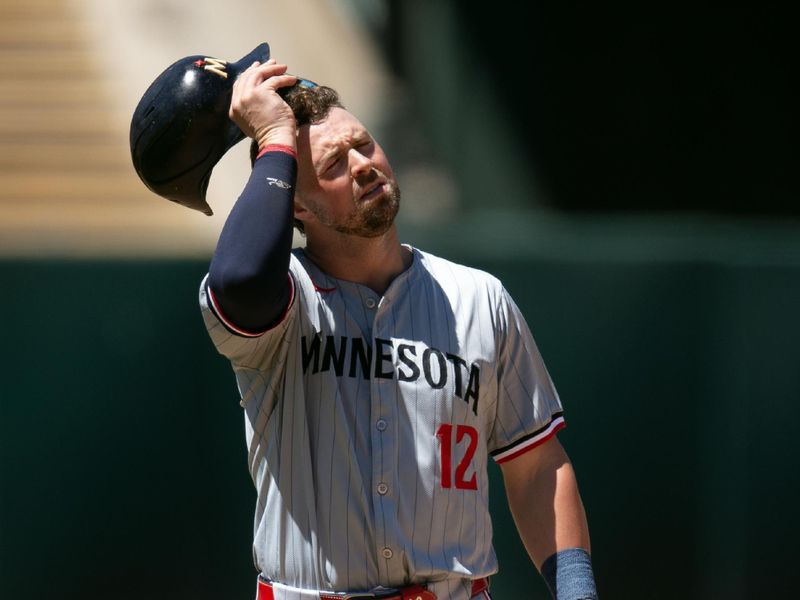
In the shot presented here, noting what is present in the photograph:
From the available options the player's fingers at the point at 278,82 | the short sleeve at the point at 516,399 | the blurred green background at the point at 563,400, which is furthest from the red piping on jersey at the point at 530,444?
the blurred green background at the point at 563,400

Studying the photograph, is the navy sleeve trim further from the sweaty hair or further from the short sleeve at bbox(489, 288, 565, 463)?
the sweaty hair

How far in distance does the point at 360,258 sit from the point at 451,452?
467 mm

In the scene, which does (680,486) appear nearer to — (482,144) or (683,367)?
(683,367)

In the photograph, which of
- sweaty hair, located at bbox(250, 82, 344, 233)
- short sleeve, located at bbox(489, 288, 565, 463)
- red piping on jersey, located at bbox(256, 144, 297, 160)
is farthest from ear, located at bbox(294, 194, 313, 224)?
short sleeve, located at bbox(489, 288, 565, 463)

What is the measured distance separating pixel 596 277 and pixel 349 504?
2.63 metres

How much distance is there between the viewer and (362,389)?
2.36 meters

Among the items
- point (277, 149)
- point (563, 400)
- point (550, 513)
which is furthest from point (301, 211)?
point (563, 400)

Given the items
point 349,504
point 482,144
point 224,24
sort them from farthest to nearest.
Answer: point 224,24 → point 482,144 → point 349,504

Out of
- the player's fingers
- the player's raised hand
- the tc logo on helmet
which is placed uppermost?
the tc logo on helmet

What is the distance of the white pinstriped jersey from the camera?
2.30 metres

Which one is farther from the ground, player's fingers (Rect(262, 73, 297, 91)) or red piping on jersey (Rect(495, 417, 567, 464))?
player's fingers (Rect(262, 73, 297, 91))

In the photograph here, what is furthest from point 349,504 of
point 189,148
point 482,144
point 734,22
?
point 734,22

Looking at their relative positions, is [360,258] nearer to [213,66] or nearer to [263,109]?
[263,109]

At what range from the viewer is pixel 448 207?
827 centimetres
